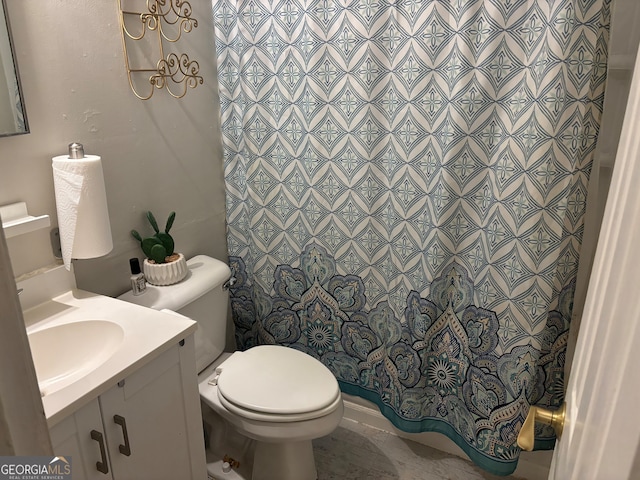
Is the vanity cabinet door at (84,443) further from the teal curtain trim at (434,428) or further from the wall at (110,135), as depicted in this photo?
the teal curtain trim at (434,428)

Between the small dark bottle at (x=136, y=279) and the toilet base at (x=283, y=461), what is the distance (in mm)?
676

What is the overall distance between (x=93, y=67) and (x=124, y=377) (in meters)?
0.91

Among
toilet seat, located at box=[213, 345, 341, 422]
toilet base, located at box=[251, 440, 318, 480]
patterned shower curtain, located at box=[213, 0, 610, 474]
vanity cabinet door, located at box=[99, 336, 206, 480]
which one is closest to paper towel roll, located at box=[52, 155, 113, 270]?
vanity cabinet door, located at box=[99, 336, 206, 480]

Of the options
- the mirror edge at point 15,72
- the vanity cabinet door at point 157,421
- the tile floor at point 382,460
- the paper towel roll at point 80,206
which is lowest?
the tile floor at point 382,460

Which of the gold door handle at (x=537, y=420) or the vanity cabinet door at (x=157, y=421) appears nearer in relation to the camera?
the gold door handle at (x=537, y=420)

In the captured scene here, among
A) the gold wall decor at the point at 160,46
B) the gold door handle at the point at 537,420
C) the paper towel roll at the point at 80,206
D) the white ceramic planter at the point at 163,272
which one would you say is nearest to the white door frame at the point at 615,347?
the gold door handle at the point at 537,420

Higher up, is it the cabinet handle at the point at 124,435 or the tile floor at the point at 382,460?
the cabinet handle at the point at 124,435

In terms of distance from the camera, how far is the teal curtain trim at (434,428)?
1753 millimetres

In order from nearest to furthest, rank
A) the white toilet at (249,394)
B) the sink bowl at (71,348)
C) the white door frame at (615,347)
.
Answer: the white door frame at (615,347), the sink bowl at (71,348), the white toilet at (249,394)

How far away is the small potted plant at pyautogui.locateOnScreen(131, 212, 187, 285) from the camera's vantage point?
1.67m

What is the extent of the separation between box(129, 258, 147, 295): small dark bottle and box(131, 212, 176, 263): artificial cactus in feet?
0.20

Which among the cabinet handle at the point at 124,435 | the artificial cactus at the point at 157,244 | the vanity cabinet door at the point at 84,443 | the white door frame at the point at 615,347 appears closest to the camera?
the white door frame at the point at 615,347

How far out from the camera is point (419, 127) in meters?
1.64

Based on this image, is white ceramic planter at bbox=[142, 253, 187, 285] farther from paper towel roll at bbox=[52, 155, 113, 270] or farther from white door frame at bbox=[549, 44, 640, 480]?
white door frame at bbox=[549, 44, 640, 480]
